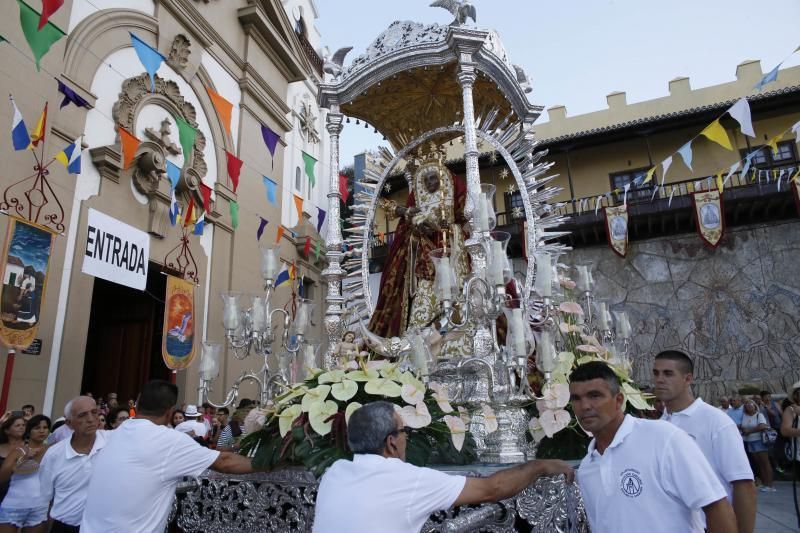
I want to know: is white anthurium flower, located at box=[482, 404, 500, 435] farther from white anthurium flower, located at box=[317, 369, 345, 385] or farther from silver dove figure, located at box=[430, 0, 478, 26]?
silver dove figure, located at box=[430, 0, 478, 26]

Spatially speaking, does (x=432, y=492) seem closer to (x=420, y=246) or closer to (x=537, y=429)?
(x=537, y=429)

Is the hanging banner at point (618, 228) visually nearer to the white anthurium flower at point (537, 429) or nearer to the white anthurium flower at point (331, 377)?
the white anthurium flower at point (537, 429)

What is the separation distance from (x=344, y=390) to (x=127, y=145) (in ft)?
21.9

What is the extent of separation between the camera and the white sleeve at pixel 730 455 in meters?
1.98

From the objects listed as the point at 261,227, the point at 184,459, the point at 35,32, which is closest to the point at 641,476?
the point at 184,459

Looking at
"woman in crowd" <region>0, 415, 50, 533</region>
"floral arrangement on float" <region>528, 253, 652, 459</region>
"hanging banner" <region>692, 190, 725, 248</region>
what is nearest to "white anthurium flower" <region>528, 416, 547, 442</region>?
"floral arrangement on float" <region>528, 253, 652, 459</region>

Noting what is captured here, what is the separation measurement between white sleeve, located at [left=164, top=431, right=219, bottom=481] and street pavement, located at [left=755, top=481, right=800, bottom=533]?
186 inches

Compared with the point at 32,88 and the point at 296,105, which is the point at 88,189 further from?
the point at 296,105

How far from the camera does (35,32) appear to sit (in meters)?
5.64

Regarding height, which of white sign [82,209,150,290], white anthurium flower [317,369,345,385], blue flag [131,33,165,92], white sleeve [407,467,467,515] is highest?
blue flag [131,33,165,92]

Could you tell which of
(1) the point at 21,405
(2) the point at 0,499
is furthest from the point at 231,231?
(2) the point at 0,499

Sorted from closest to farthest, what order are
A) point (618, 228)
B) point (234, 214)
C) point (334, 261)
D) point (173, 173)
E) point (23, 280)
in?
point (334, 261)
point (23, 280)
point (173, 173)
point (234, 214)
point (618, 228)

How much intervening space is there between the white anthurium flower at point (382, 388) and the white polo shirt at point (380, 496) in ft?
2.77

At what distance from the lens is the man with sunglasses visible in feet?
5.06
